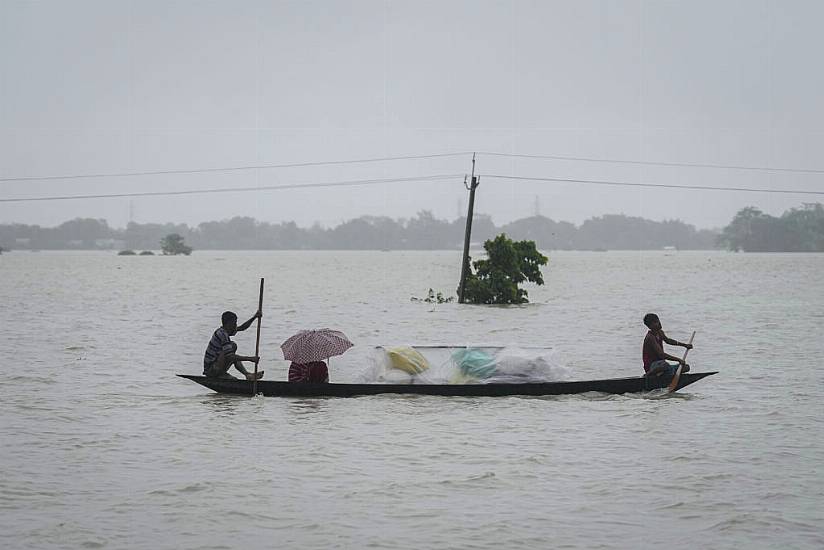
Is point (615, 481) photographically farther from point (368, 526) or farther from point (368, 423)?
point (368, 423)

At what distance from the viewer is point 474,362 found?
17344mm

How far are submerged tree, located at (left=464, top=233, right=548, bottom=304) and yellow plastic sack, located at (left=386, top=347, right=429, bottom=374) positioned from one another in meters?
27.5

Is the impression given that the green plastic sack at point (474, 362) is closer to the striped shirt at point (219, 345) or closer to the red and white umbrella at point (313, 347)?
the red and white umbrella at point (313, 347)

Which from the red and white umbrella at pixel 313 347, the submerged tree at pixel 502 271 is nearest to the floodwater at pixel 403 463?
the red and white umbrella at pixel 313 347

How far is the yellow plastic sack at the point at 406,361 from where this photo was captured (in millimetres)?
17219

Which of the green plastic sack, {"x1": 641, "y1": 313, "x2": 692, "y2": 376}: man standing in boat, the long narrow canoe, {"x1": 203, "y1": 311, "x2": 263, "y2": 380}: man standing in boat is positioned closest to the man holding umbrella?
the long narrow canoe

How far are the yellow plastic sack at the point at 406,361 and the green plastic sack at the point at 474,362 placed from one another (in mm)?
572

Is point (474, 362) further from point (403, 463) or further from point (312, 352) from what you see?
point (403, 463)

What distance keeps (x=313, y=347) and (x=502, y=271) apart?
100 feet

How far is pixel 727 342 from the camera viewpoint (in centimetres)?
3055

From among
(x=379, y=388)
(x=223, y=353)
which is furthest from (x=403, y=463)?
(x=223, y=353)

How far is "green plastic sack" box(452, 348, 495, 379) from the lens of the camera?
17203mm

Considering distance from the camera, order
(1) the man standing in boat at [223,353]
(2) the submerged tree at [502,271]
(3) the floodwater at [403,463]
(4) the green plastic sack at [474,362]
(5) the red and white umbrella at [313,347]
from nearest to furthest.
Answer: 1. (3) the floodwater at [403,463]
2. (5) the red and white umbrella at [313,347]
3. (1) the man standing in boat at [223,353]
4. (4) the green plastic sack at [474,362]
5. (2) the submerged tree at [502,271]

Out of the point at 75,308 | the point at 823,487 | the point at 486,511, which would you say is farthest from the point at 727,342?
the point at 75,308
